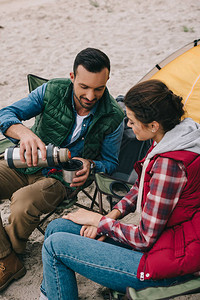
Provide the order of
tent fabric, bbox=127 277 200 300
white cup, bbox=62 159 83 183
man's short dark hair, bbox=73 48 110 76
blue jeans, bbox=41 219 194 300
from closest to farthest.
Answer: tent fabric, bbox=127 277 200 300 < blue jeans, bbox=41 219 194 300 < white cup, bbox=62 159 83 183 < man's short dark hair, bbox=73 48 110 76

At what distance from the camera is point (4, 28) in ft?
27.0

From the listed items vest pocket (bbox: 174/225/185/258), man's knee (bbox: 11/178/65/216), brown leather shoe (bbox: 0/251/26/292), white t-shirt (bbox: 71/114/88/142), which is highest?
white t-shirt (bbox: 71/114/88/142)

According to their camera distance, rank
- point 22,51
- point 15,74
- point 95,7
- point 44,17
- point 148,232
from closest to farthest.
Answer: point 148,232, point 15,74, point 22,51, point 44,17, point 95,7

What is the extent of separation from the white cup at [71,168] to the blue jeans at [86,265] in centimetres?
47

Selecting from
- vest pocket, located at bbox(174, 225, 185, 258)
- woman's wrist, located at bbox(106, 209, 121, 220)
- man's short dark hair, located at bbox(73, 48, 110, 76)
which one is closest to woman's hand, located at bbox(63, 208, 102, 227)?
woman's wrist, located at bbox(106, 209, 121, 220)

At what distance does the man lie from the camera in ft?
7.68

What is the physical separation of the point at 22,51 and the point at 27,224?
221 inches

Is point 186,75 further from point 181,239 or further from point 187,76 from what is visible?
point 181,239

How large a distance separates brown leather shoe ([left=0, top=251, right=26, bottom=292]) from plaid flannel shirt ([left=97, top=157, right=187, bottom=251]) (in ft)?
3.37

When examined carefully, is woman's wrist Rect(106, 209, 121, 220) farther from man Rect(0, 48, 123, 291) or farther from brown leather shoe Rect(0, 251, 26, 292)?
brown leather shoe Rect(0, 251, 26, 292)

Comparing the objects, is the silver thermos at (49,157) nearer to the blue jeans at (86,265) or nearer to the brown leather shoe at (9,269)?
the blue jeans at (86,265)

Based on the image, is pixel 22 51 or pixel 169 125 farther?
pixel 22 51

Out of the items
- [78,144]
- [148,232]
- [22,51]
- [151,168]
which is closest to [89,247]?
[148,232]

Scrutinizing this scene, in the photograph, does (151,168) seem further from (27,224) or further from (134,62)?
(134,62)
